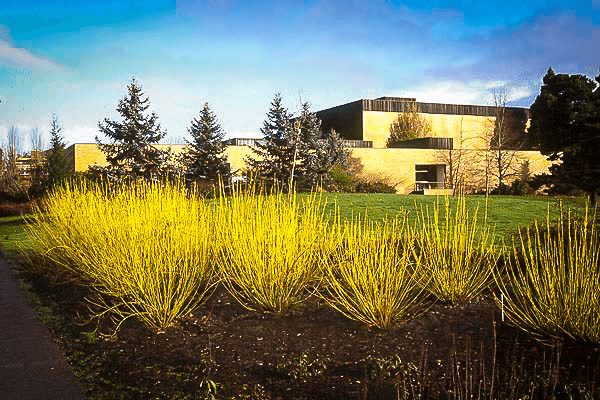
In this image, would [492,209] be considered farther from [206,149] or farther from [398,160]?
[398,160]

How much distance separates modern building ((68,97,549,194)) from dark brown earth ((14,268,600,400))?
2487cm

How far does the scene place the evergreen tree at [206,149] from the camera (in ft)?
104

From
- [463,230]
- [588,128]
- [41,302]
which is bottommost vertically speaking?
[41,302]

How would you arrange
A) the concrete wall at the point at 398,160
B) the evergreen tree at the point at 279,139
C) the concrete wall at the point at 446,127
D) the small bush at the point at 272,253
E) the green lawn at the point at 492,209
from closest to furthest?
1. the small bush at the point at 272,253
2. the green lawn at the point at 492,209
3. the evergreen tree at the point at 279,139
4. the concrete wall at the point at 398,160
5. the concrete wall at the point at 446,127

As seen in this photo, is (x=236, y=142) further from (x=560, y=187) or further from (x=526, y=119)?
(x=526, y=119)

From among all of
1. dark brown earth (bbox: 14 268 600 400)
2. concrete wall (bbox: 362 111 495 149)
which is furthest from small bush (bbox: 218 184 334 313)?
concrete wall (bbox: 362 111 495 149)

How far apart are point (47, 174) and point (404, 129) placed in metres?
28.9

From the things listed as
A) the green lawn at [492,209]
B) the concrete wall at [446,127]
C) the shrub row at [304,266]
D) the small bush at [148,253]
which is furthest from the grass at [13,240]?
the concrete wall at [446,127]

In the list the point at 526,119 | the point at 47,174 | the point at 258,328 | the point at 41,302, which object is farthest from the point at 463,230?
the point at 526,119

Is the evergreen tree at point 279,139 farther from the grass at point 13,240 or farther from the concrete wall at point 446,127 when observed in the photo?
the concrete wall at point 446,127

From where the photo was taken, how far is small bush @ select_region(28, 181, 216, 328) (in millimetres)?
5344

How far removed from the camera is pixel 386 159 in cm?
3969

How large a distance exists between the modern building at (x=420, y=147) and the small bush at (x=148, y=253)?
2378 cm

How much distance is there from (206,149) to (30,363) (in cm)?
2784
